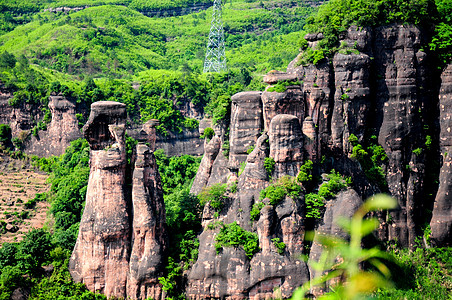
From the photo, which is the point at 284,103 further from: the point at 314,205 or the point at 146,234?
the point at 146,234

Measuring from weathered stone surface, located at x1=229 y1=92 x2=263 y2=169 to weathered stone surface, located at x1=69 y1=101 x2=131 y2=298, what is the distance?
755 centimetres

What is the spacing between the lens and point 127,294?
3434cm

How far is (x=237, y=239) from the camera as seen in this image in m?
34.6

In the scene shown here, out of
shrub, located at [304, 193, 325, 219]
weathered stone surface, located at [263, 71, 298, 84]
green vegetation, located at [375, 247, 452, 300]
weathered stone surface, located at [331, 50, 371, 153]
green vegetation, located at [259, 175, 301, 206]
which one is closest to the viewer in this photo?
green vegetation, located at [259, 175, 301, 206]

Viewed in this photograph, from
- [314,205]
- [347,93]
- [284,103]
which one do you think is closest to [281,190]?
[314,205]

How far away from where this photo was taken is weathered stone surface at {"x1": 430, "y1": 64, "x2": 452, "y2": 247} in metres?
42.7

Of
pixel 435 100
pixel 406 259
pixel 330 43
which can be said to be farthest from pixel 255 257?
pixel 435 100

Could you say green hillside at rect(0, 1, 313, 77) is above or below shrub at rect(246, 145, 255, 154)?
above

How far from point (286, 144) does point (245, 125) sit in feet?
14.6

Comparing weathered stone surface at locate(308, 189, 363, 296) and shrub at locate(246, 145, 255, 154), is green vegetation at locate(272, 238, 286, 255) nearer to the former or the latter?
weathered stone surface at locate(308, 189, 363, 296)

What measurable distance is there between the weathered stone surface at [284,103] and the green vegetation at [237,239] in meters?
6.80

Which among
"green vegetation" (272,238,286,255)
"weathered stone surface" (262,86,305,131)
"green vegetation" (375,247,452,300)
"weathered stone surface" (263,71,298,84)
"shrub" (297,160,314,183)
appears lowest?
"green vegetation" (375,247,452,300)

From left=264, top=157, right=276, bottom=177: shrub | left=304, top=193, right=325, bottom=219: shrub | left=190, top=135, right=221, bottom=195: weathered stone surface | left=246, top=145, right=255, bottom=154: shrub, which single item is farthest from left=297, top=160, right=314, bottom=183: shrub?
left=190, top=135, right=221, bottom=195: weathered stone surface

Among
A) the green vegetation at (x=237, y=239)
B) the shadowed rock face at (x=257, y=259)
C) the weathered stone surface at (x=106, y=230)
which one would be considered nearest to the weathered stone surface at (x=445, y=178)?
the shadowed rock face at (x=257, y=259)
